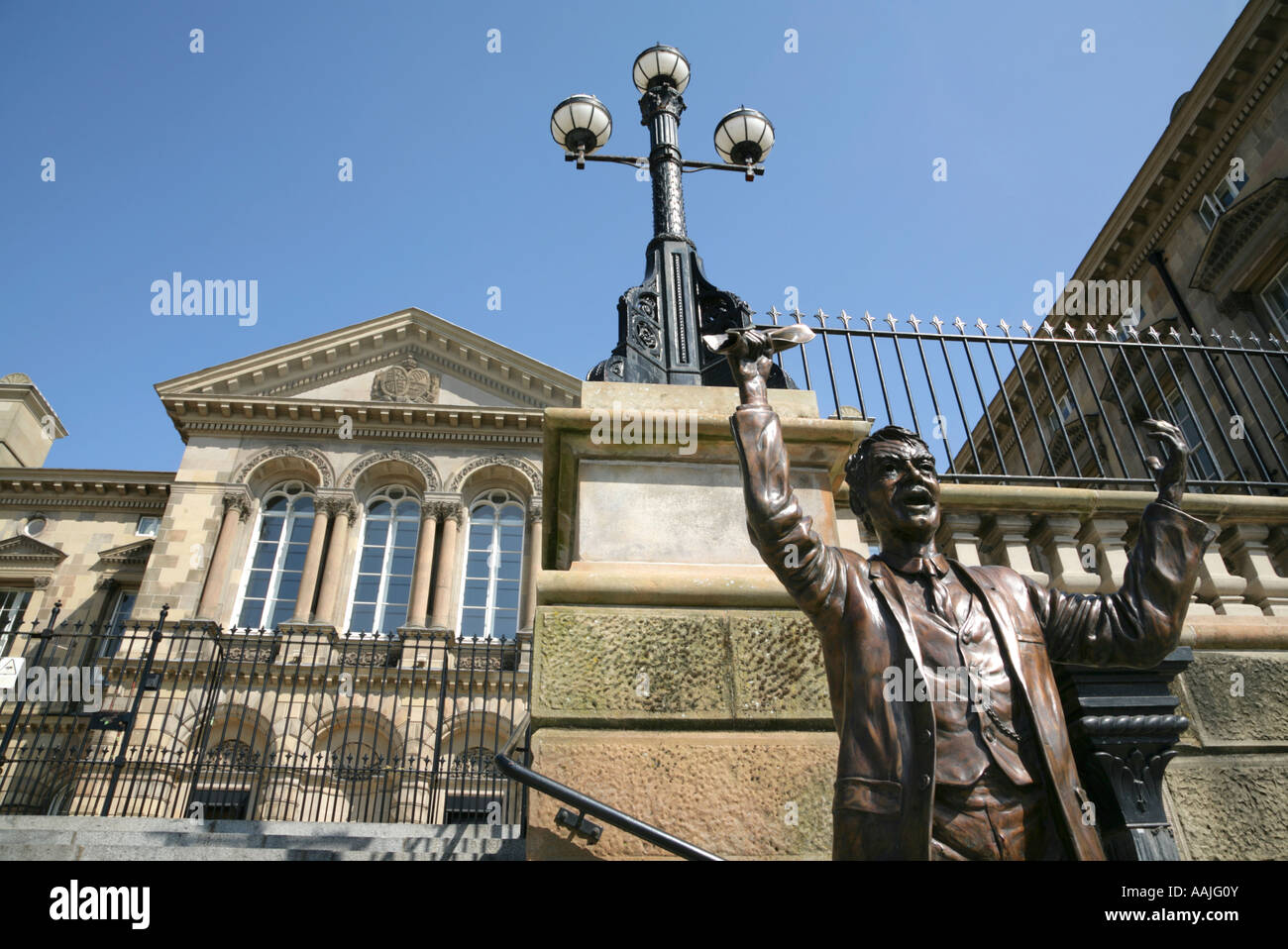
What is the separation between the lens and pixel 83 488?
25.6 meters

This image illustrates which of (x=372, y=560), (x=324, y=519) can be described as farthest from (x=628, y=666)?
(x=324, y=519)

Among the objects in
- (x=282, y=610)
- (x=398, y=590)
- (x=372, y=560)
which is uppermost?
(x=372, y=560)

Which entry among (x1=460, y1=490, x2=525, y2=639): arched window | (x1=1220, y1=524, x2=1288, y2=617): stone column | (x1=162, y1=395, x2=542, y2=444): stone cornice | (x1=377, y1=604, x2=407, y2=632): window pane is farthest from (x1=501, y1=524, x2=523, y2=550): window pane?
(x1=1220, y1=524, x2=1288, y2=617): stone column

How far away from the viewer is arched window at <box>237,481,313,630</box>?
21.9m

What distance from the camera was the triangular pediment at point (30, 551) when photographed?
2423 cm

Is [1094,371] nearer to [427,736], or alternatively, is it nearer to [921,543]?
[427,736]

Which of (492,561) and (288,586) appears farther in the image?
(492,561)

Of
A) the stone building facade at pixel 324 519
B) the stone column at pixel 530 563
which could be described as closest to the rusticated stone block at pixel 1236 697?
the stone building facade at pixel 324 519

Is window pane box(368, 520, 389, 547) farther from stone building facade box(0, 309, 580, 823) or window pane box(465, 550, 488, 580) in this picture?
window pane box(465, 550, 488, 580)

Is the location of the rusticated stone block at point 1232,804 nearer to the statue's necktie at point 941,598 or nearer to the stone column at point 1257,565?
the stone column at point 1257,565

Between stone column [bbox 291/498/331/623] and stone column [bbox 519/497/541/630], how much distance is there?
502 cm

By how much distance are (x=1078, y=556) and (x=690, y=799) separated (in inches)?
104

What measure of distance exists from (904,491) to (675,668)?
126 centimetres

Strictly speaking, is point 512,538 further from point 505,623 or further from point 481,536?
point 505,623
